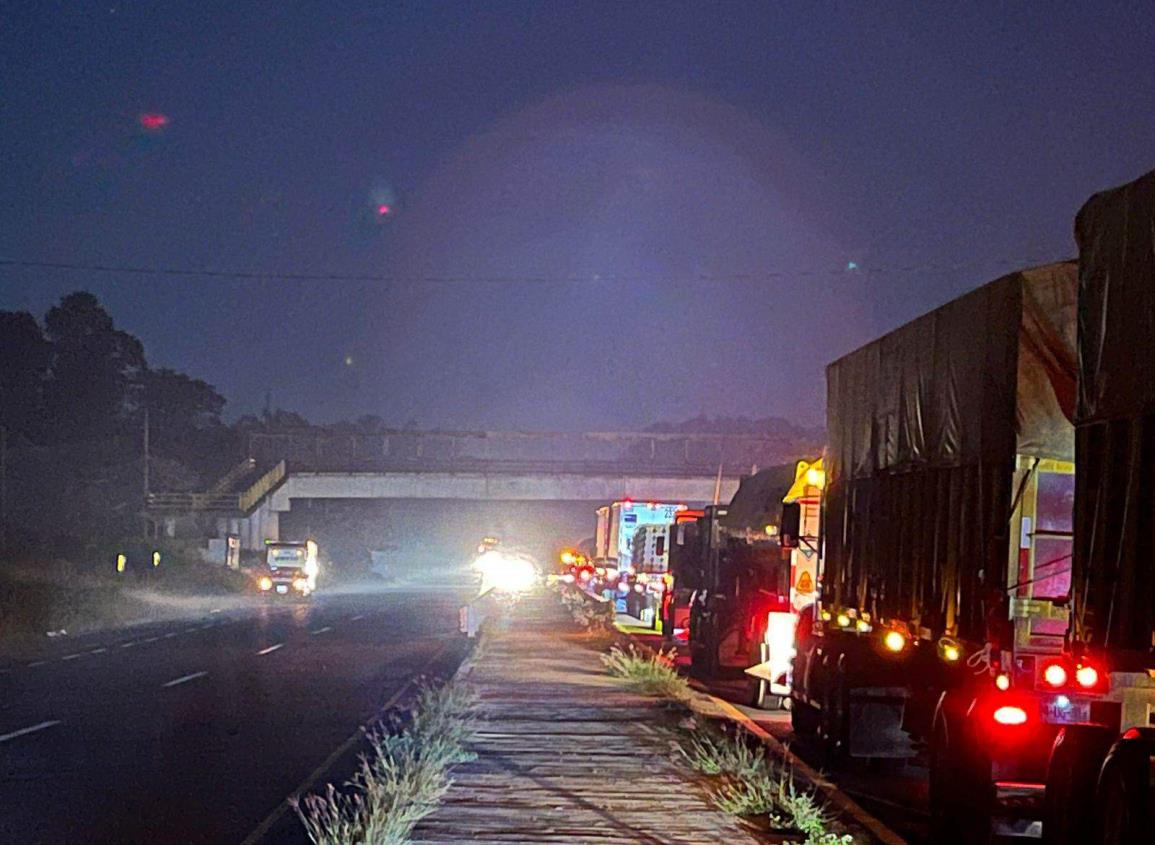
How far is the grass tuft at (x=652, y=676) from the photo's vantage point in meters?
19.6

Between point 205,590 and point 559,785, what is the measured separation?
2214 inches

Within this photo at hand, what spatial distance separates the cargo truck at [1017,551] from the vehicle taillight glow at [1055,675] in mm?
11

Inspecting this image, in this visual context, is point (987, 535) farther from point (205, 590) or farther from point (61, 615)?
point (205, 590)

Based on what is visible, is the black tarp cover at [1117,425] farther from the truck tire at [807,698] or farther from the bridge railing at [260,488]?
the bridge railing at [260,488]

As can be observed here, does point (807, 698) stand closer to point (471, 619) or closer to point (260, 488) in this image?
point (471, 619)

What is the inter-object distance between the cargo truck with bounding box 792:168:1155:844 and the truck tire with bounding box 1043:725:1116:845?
11 millimetres

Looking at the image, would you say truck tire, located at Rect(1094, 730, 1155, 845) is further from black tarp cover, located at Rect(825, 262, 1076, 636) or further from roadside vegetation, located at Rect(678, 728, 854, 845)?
black tarp cover, located at Rect(825, 262, 1076, 636)

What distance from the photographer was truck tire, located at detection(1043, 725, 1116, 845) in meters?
8.08

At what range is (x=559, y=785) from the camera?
1229 cm

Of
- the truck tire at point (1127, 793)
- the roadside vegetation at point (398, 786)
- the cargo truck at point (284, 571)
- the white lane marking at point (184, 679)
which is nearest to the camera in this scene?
the truck tire at point (1127, 793)

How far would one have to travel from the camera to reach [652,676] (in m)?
20.5

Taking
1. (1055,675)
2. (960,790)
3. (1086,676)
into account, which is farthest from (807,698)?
(1086,676)

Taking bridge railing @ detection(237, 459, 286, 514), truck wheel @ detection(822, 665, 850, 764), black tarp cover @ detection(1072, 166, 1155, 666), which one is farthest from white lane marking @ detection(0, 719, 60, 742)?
bridge railing @ detection(237, 459, 286, 514)

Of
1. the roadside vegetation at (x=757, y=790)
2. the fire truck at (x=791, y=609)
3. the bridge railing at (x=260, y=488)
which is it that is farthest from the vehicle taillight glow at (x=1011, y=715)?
the bridge railing at (x=260, y=488)
